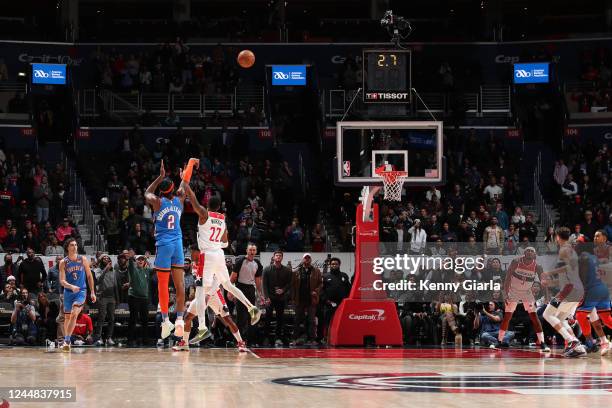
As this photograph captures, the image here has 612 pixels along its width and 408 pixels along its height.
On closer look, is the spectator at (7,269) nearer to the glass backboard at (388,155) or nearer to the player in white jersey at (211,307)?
the player in white jersey at (211,307)

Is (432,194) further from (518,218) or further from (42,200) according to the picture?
(42,200)

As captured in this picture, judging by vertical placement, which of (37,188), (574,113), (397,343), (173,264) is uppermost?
(574,113)

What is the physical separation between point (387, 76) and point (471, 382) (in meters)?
9.95

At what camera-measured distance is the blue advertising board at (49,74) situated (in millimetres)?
35781

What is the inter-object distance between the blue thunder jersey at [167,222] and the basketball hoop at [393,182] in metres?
5.52

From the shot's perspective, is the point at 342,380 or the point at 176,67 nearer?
the point at 342,380

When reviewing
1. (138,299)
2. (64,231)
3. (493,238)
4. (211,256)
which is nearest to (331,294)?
(138,299)

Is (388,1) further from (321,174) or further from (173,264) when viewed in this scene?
(173,264)

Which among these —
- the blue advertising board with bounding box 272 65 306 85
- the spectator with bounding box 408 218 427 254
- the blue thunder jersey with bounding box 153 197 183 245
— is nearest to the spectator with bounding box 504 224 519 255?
Answer: the spectator with bounding box 408 218 427 254

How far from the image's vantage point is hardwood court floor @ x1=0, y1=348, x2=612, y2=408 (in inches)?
400

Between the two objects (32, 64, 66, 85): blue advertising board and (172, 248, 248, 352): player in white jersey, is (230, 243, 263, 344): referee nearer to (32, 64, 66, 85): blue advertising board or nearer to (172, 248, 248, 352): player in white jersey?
(172, 248, 248, 352): player in white jersey

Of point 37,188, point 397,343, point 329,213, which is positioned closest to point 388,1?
point 329,213

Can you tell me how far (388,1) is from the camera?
40594 mm

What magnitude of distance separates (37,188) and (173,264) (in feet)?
48.2
